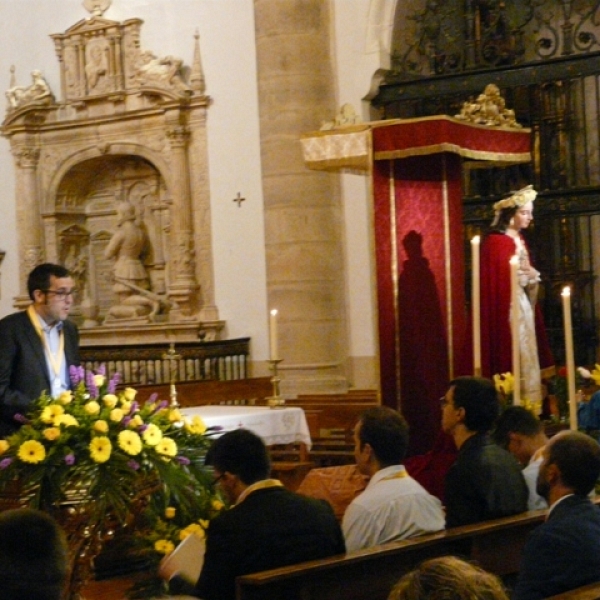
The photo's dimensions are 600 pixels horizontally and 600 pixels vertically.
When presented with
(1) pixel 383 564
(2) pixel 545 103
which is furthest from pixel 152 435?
(2) pixel 545 103

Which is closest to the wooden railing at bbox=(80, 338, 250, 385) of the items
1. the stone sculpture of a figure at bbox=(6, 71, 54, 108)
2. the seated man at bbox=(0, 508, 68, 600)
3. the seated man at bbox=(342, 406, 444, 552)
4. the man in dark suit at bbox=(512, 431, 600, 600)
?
the stone sculpture of a figure at bbox=(6, 71, 54, 108)

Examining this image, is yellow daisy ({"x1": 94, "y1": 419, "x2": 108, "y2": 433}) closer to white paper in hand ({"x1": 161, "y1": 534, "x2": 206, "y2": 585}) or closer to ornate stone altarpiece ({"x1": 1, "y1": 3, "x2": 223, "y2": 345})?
white paper in hand ({"x1": 161, "y1": 534, "x2": 206, "y2": 585})

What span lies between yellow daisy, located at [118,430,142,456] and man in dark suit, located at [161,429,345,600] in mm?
722

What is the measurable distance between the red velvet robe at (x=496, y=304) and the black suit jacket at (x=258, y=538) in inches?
137

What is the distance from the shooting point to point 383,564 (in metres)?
4.06

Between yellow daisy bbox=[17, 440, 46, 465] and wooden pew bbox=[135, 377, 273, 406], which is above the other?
yellow daisy bbox=[17, 440, 46, 465]

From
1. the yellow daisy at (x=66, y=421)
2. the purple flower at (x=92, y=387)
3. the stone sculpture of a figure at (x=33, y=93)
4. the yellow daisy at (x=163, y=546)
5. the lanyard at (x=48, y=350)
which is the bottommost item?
the yellow daisy at (x=163, y=546)

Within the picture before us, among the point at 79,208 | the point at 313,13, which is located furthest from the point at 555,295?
the point at 79,208

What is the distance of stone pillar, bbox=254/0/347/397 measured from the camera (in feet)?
40.6

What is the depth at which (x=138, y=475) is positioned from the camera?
15.4ft

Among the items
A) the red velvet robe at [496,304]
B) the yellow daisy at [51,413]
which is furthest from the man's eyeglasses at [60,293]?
the red velvet robe at [496,304]

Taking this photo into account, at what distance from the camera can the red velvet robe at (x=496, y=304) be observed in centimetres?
716

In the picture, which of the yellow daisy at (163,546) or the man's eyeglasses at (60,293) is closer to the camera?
the yellow daisy at (163,546)

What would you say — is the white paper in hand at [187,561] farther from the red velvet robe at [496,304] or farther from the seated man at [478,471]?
the red velvet robe at [496,304]
